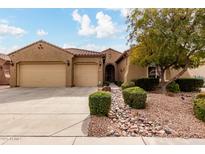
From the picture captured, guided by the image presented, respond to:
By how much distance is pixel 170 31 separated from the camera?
12391 mm

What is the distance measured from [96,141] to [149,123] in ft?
7.55

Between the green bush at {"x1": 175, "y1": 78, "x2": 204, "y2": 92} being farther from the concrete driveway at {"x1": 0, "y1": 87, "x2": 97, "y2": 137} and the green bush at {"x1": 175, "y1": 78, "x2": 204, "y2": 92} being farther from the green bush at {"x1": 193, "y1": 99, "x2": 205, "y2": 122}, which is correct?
the concrete driveway at {"x1": 0, "y1": 87, "x2": 97, "y2": 137}

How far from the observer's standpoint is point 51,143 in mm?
5594

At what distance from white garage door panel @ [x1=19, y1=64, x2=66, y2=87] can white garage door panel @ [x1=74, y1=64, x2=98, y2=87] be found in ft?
3.82

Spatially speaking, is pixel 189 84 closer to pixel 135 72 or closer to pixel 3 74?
pixel 135 72

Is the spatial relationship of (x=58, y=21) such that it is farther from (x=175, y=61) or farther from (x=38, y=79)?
(x=38, y=79)

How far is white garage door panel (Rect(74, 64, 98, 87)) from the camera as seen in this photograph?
2153cm

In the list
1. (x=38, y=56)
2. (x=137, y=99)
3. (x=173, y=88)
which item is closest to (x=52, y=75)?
(x=38, y=56)

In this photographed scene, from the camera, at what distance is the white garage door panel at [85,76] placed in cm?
2153

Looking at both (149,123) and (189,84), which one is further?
(189,84)

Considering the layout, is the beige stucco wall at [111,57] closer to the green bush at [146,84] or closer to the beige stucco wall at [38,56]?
the beige stucco wall at [38,56]

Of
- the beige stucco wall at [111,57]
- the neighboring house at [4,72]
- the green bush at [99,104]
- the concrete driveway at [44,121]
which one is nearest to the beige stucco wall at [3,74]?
the neighboring house at [4,72]

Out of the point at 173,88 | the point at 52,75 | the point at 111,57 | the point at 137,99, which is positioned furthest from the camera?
the point at 111,57

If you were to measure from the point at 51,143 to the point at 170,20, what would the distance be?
9647 mm
